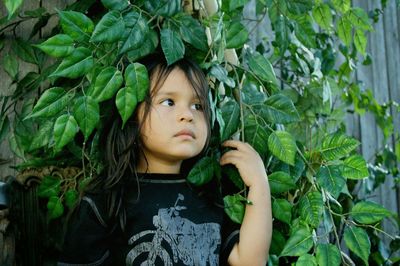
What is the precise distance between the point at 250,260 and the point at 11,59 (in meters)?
0.89

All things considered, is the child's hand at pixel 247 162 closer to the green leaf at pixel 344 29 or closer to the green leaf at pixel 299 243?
the green leaf at pixel 299 243

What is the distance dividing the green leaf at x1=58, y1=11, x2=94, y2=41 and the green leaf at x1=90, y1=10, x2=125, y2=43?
0.32 ft

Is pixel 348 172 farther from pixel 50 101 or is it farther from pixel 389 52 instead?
pixel 389 52

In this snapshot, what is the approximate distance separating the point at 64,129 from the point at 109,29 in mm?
237

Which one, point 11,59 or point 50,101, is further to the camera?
point 11,59

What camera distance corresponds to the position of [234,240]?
71.7 inches

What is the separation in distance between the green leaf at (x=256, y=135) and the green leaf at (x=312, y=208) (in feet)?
0.51

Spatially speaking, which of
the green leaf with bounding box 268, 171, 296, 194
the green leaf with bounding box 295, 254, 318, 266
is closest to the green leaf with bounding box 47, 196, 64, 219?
the green leaf with bounding box 268, 171, 296, 194

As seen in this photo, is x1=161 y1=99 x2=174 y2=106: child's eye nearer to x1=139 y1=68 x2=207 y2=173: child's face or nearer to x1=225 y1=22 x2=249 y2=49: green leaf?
x1=139 y1=68 x2=207 y2=173: child's face

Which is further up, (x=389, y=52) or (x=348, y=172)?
(x=389, y=52)

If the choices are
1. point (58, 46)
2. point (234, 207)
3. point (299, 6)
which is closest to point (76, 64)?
point (58, 46)

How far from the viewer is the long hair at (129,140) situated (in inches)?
69.1

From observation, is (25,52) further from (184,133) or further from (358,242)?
(358,242)

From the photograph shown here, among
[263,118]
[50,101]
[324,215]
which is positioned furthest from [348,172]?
[50,101]
